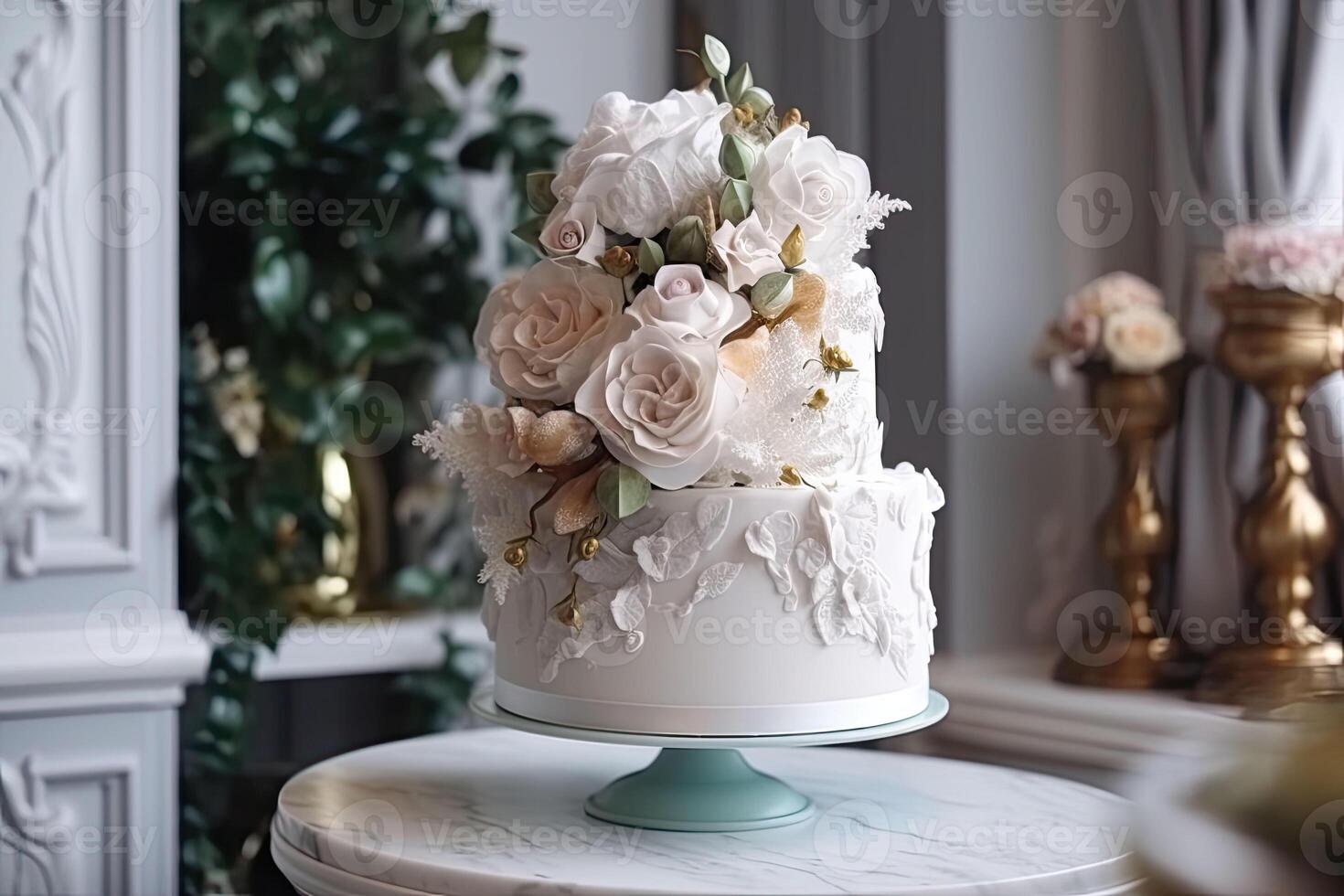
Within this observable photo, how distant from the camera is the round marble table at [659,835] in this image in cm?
111

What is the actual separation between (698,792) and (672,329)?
439 mm

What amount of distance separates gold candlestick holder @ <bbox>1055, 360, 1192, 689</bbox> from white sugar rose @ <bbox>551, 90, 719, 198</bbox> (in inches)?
36.3

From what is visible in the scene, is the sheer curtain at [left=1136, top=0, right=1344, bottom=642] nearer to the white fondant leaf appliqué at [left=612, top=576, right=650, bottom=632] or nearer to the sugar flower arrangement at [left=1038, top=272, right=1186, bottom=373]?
the sugar flower arrangement at [left=1038, top=272, right=1186, bottom=373]

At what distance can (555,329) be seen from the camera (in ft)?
3.85

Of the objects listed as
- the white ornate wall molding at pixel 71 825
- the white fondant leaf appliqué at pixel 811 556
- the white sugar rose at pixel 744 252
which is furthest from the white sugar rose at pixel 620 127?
the white ornate wall molding at pixel 71 825

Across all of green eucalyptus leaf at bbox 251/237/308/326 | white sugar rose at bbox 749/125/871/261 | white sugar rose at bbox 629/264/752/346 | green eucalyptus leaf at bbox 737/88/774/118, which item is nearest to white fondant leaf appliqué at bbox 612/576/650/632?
white sugar rose at bbox 629/264/752/346

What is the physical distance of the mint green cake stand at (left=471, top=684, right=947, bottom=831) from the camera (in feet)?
4.10

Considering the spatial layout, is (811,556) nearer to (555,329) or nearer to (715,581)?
(715,581)

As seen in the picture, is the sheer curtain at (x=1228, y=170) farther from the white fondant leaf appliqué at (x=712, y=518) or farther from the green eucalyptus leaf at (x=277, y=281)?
the green eucalyptus leaf at (x=277, y=281)

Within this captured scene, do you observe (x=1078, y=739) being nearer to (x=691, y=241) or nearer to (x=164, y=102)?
(x=691, y=241)

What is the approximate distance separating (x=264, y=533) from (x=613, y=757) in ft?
2.51

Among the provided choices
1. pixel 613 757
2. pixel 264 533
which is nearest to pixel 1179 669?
pixel 613 757

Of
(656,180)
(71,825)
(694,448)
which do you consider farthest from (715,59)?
(71,825)

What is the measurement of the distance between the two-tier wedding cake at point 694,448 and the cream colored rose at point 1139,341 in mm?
786
